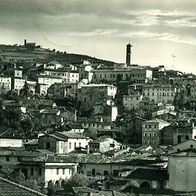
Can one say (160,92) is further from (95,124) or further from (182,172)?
(182,172)

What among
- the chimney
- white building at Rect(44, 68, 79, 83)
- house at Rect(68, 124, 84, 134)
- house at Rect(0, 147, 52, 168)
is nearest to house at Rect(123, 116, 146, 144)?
house at Rect(68, 124, 84, 134)

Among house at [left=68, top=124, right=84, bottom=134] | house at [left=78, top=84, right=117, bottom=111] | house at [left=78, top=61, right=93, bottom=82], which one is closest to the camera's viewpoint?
house at [left=68, top=124, right=84, bottom=134]

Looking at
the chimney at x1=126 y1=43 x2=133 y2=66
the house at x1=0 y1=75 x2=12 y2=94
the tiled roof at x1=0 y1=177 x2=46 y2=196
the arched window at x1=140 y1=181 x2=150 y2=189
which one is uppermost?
the chimney at x1=126 y1=43 x2=133 y2=66

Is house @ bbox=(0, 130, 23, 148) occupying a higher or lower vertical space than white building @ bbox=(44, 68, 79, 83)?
lower

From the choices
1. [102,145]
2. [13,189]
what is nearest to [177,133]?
[102,145]

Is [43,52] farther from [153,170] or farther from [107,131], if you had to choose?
[153,170]

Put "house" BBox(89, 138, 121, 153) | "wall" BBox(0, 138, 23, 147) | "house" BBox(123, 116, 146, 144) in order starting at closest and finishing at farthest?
"house" BBox(89, 138, 121, 153) < "wall" BBox(0, 138, 23, 147) < "house" BBox(123, 116, 146, 144)

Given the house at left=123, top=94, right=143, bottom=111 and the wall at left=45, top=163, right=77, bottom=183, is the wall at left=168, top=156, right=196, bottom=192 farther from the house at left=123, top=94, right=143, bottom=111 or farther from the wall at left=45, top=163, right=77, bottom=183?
the house at left=123, top=94, right=143, bottom=111
